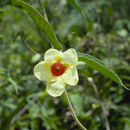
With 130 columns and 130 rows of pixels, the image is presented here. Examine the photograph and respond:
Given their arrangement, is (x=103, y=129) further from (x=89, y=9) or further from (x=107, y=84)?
(x=89, y=9)

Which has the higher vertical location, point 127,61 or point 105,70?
point 105,70

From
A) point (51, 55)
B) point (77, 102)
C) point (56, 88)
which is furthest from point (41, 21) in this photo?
point (77, 102)

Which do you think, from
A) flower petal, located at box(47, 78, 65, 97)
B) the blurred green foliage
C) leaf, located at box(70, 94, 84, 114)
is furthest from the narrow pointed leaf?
leaf, located at box(70, 94, 84, 114)

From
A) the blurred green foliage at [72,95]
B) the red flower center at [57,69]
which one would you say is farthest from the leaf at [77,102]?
the red flower center at [57,69]

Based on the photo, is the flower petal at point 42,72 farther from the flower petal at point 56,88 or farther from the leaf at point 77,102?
the leaf at point 77,102

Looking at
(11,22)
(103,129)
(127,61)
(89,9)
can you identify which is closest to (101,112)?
(103,129)

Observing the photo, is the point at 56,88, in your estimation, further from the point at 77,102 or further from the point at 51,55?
the point at 77,102
